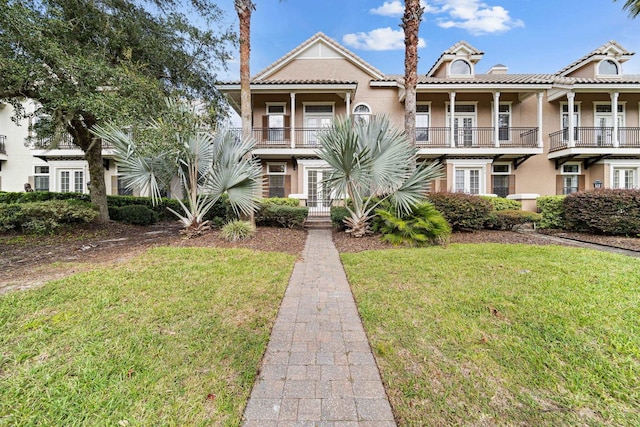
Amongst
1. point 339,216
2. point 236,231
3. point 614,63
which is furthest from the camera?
point 614,63

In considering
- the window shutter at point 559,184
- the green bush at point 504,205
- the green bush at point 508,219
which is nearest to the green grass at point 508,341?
the green bush at point 508,219

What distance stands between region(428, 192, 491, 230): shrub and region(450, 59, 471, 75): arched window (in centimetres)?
1195

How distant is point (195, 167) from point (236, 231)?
219 centimetres

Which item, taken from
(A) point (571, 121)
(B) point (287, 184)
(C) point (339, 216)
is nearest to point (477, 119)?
(A) point (571, 121)

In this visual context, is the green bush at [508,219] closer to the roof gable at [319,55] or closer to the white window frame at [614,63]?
the roof gable at [319,55]

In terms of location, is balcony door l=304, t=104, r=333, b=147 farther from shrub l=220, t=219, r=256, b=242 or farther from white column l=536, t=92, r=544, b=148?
white column l=536, t=92, r=544, b=148

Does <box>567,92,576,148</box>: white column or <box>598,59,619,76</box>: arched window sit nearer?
<box>567,92,576,148</box>: white column

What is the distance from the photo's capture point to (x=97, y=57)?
7.71 meters

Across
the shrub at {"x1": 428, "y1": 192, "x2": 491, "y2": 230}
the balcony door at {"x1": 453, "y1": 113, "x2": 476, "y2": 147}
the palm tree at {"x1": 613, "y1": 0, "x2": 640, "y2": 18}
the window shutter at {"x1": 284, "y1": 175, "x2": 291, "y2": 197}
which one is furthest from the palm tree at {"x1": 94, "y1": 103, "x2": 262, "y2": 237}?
the balcony door at {"x1": 453, "y1": 113, "x2": 476, "y2": 147}

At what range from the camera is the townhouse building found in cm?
1499

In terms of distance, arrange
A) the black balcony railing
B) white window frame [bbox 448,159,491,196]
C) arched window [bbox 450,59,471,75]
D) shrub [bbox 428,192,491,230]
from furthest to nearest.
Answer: arched window [bbox 450,59,471,75]
the black balcony railing
white window frame [bbox 448,159,491,196]
shrub [bbox 428,192,491,230]

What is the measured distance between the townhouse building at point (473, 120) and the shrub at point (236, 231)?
7.02m

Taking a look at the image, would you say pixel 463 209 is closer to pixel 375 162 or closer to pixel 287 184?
pixel 375 162

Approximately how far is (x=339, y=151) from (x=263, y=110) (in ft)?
34.2
